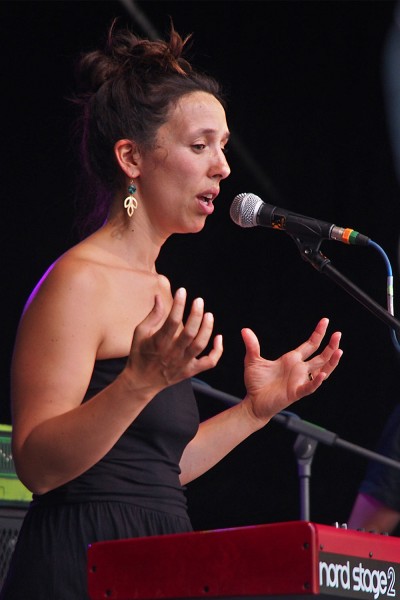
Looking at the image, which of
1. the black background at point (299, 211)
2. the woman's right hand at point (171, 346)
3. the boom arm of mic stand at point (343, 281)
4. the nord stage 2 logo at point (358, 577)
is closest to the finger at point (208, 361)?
the woman's right hand at point (171, 346)

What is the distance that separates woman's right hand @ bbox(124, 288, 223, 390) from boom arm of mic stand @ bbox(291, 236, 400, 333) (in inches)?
22.7

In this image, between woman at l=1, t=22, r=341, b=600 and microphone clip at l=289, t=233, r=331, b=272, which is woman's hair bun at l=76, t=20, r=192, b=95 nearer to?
woman at l=1, t=22, r=341, b=600

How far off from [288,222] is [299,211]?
2328mm

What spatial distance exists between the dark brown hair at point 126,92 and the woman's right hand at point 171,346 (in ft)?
2.43

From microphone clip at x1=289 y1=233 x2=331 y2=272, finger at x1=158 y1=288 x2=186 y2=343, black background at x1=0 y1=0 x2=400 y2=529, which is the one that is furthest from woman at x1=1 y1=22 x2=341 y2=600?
black background at x1=0 y1=0 x2=400 y2=529

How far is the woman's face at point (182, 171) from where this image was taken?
231 centimetres

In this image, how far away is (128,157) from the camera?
2375 mm

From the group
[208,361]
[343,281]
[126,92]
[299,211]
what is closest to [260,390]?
[343,281]

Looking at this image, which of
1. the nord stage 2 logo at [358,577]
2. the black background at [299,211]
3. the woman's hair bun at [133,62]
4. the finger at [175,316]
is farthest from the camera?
the black background at [299,211]

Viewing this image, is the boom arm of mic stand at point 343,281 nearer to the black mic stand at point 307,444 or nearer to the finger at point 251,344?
the finger at point 251,344

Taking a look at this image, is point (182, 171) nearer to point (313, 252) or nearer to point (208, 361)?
point (313, 252)

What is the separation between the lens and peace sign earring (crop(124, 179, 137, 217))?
2312 mm

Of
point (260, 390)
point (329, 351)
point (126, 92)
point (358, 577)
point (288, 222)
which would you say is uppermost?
point (126, 92)

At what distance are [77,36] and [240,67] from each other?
766mm
